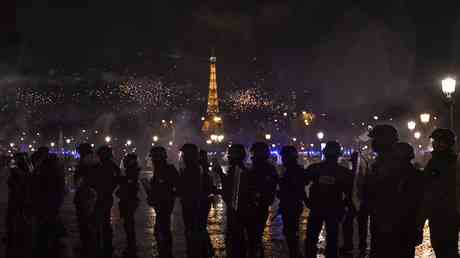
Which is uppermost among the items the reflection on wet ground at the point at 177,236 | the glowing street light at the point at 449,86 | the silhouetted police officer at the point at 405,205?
the glowing street light at the point at 449,86

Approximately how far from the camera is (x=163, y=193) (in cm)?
878

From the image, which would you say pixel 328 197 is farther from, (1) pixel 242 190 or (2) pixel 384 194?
(2) pixel 384 194

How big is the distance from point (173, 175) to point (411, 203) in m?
3.92

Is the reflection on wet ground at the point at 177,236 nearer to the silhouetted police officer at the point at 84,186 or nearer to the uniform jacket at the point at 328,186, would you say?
the silhouetted police officer at the point at 84,186

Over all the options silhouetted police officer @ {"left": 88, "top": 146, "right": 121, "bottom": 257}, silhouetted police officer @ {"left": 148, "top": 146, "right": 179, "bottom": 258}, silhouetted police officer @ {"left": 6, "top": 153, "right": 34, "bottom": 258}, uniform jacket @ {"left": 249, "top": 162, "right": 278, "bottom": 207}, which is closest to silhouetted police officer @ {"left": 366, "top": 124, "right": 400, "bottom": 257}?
uniform jacket @ {"left": 249, "top": 162, "right": 278, "bottom": 207}

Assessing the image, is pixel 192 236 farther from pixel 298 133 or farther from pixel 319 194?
pixel 298 133

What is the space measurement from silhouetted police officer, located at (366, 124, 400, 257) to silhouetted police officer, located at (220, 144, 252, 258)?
7.39 feet

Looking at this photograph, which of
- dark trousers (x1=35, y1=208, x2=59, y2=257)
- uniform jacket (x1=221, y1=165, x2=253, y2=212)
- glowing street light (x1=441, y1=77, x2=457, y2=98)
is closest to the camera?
uniform jacket (x1=221, y1=165, x2=253, y2=212)

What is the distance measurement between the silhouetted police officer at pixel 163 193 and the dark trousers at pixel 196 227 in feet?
1.12

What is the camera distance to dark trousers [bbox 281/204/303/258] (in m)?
8.47

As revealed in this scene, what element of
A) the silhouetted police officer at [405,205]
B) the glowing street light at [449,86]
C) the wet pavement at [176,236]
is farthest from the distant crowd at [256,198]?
the glowing street light at [449,86]

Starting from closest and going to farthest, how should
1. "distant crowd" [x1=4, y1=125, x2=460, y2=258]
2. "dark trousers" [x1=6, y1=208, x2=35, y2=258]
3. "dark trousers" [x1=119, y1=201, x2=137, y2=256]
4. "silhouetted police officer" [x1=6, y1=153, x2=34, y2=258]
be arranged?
"distant crowd" [x1=4, y1=125, x2=460, y2=258] → "dark trousers" [x1=6, y1=208, x2=35, y2=258] → "dark trousers" [x1=119, y1=201, x2=137, y2=256] → "silhouetted police officer" [x1=6, y1=153, x2=34, y2=258]

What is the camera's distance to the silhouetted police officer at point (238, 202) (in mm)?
7914

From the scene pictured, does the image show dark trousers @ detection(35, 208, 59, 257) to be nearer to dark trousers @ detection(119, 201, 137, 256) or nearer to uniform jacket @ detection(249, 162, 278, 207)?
dark trousers @ detection(119, 201, 137, 256)
